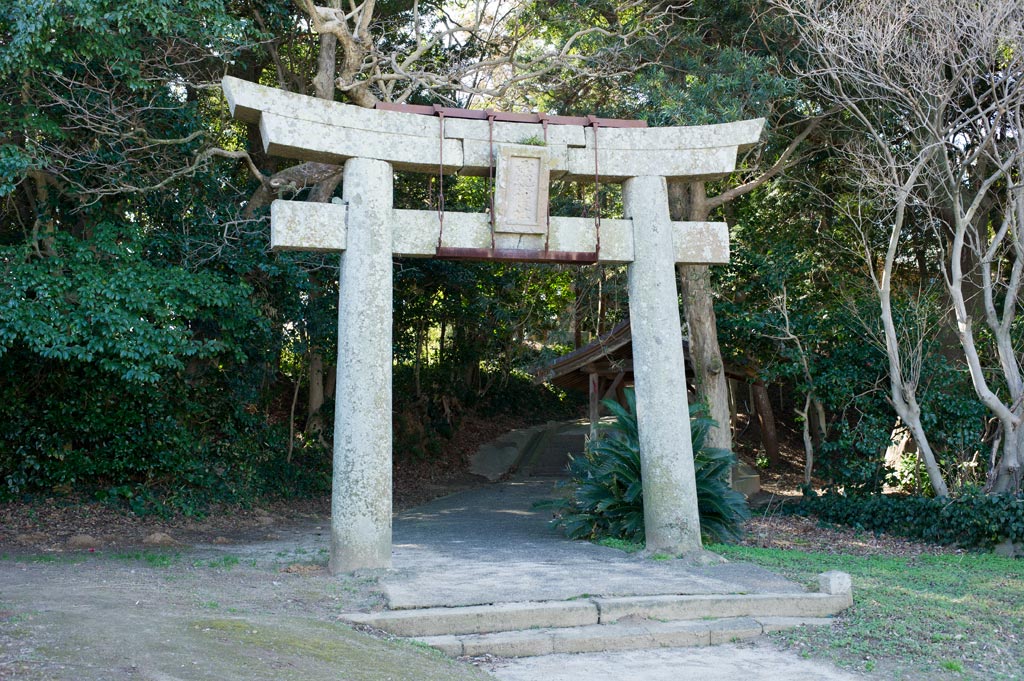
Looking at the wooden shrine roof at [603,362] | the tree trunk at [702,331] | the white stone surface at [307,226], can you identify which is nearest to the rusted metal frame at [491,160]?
the white stone surface at [307,226]

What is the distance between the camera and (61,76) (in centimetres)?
966

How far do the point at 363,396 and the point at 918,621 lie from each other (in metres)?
4.90

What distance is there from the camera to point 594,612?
6340 mm

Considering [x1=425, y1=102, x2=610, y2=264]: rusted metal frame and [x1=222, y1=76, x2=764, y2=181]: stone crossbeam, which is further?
[x1=425, y1=102, x2=610, y2=264]: rusted metal frame

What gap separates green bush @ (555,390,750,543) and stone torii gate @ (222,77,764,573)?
1.10 m

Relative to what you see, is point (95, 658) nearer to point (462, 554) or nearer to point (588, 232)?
point (462, 554)

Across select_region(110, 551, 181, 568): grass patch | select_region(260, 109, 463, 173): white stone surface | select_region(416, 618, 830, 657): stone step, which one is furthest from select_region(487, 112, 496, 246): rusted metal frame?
select_region(110, 551, 181, 568): grass patch

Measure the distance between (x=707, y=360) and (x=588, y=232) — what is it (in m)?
6.16

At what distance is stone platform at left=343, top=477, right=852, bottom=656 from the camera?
6.04 m

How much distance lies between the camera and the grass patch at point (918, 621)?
575 centimetres

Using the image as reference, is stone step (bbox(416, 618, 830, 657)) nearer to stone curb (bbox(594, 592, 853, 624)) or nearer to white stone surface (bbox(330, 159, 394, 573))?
stone curb (bbox(594, 592, 853, 624))

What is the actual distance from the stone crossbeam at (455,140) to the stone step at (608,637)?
14.7 feet

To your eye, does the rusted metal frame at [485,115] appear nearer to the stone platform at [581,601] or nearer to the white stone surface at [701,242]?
the white stone surface at [701,242]

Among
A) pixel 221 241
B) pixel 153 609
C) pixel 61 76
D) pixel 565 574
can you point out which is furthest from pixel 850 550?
pixel 61 76
